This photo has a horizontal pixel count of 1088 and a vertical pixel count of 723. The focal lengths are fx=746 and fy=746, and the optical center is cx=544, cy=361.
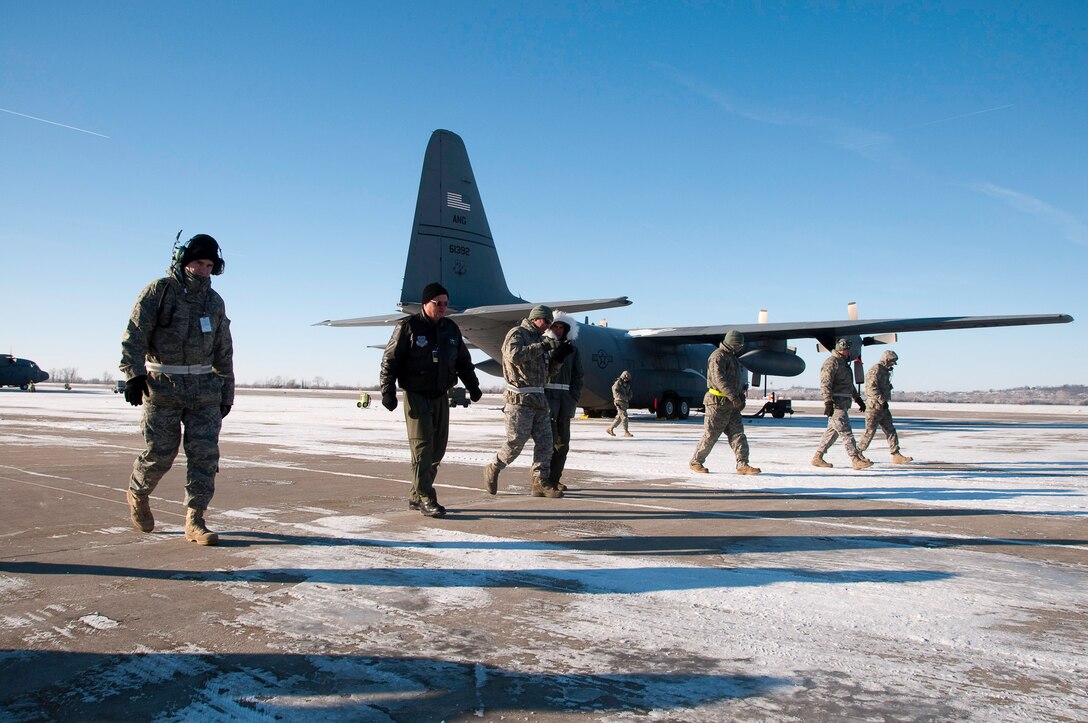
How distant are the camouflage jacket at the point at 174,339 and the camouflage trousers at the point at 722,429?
603cm

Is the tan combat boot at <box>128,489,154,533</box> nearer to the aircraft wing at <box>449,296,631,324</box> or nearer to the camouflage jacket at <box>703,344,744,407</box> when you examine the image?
the camouflage jacket at <box>703,344,744,407</box>

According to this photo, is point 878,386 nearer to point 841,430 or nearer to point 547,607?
point 841,430

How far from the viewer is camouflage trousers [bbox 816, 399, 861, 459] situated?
33.0 ft

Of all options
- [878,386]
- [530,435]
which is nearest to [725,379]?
[878,386]

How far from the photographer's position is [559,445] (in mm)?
7695

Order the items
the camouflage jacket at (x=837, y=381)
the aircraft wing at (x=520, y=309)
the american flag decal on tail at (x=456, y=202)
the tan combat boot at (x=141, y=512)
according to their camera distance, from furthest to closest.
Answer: the american flag decal on tail at (x=456, y=202)
the aircraft wing at (x=520, y=309)
the camouflage jacket at (x=837, y=381)
the tan combat boot at (x=141, y=512)

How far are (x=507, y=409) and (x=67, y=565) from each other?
4.00 metres

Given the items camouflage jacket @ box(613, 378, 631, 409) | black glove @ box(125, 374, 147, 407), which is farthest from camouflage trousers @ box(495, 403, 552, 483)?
camouflage jacket @ box(613, 378, 631, 409)

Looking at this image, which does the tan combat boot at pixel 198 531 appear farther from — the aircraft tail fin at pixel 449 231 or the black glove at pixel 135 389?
the aircraft tail fin at pixel 449 231

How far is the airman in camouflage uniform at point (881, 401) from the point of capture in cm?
1092

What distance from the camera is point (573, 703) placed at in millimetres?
2516

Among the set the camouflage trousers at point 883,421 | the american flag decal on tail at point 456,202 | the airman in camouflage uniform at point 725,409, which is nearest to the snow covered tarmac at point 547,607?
the airman in camouflage uniform at point 725,409

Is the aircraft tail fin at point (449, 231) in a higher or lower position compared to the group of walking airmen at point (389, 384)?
higher

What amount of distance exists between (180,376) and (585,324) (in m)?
21.3
